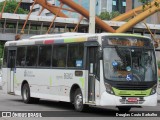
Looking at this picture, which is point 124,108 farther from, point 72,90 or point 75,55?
point 75,55

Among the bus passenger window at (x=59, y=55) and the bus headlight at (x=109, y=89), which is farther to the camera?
the bus passenger window at (x=59, y=55)

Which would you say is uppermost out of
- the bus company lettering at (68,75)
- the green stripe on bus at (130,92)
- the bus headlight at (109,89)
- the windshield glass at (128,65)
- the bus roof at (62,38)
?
the bus roof at (62,38)

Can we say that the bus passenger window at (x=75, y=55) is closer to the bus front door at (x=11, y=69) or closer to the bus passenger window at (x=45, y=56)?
the bus passenger window at (x=45, y=56)

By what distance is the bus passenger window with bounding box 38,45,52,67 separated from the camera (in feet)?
71.6

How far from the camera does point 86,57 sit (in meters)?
19.0

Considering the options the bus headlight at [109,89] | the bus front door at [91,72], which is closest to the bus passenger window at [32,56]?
the bus front door at [91,72]

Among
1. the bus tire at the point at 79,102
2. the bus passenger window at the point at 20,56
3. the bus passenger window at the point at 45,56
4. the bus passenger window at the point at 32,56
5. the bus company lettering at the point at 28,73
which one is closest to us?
the bus tire at the point at 79,102

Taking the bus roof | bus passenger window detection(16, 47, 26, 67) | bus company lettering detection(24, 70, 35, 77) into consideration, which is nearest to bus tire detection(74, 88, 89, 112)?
the bus roof

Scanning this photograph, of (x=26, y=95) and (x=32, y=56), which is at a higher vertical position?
(x=32, y=56)

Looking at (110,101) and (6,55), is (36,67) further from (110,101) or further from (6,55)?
(110,101)

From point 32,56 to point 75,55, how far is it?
400cm

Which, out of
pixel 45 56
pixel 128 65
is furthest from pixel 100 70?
pixel 45 56

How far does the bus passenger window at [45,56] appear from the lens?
21.8m

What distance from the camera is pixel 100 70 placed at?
711 inches
